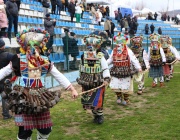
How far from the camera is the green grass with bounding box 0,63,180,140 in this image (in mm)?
6316

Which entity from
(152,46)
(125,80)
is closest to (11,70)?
(125,80)

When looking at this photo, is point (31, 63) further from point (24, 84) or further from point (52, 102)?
point (52, 102)

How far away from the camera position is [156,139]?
6020 millimetres

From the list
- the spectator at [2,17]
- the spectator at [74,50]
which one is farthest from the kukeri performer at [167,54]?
the spectator at [2,17]

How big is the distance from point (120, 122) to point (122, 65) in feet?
5.94

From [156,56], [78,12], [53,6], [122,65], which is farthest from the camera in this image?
[78,12]

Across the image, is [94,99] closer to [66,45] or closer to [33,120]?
[33,120]

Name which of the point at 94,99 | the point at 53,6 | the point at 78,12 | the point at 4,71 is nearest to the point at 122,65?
the point at 94,99

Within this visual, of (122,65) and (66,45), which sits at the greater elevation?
(66,45)

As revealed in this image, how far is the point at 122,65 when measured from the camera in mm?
8602

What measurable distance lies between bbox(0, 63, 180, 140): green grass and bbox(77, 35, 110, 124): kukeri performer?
1.83 feet

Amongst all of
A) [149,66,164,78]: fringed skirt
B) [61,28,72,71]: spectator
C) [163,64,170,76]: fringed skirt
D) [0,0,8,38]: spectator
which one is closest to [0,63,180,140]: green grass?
[149,66,164,78]: fringed skirt

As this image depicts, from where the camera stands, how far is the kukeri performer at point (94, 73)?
22.8 feet

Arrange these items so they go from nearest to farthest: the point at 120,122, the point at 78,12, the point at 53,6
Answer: the point at 120,122 < the point at 53,6 < the point at 78,12
